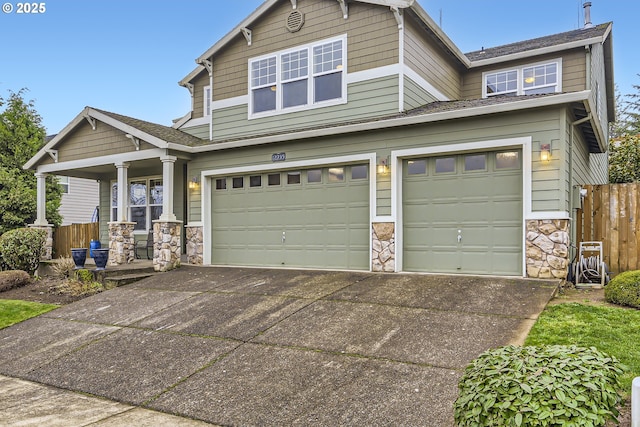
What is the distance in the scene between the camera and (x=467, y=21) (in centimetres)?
2508

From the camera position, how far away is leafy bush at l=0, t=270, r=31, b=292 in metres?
10.7

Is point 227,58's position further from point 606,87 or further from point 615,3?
point 615,3

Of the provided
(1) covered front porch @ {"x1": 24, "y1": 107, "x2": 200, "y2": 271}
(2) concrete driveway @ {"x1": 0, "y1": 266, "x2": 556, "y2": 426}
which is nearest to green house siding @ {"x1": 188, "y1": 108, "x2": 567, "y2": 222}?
(1) covered front porch @ {"x1": 24, "y1": 107, "x2": 200, "y2": 271}

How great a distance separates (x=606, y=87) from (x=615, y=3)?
786 cm

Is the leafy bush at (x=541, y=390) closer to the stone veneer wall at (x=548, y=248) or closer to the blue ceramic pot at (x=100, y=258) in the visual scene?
the stone veneer wall at (x=548, y=248)

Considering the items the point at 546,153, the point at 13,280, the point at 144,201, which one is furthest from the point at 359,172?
the point at 13,280

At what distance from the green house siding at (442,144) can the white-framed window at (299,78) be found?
119 centimetres

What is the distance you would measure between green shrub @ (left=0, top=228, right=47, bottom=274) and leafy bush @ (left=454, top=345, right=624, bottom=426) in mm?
12932

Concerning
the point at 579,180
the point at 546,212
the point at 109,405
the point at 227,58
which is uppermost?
the point at 227,58

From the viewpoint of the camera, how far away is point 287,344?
5488 millimetres

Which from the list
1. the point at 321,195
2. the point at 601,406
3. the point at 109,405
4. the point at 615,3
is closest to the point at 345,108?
the point at 321,195

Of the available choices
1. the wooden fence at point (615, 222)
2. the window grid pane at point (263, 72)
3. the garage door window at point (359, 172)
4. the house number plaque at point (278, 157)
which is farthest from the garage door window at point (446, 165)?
the window grid pane at point (263, 72)

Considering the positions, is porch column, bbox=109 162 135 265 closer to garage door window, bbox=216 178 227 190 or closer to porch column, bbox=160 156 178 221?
porch column, bbox=160 156 178 221

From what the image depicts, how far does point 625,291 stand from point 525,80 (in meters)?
7.35
